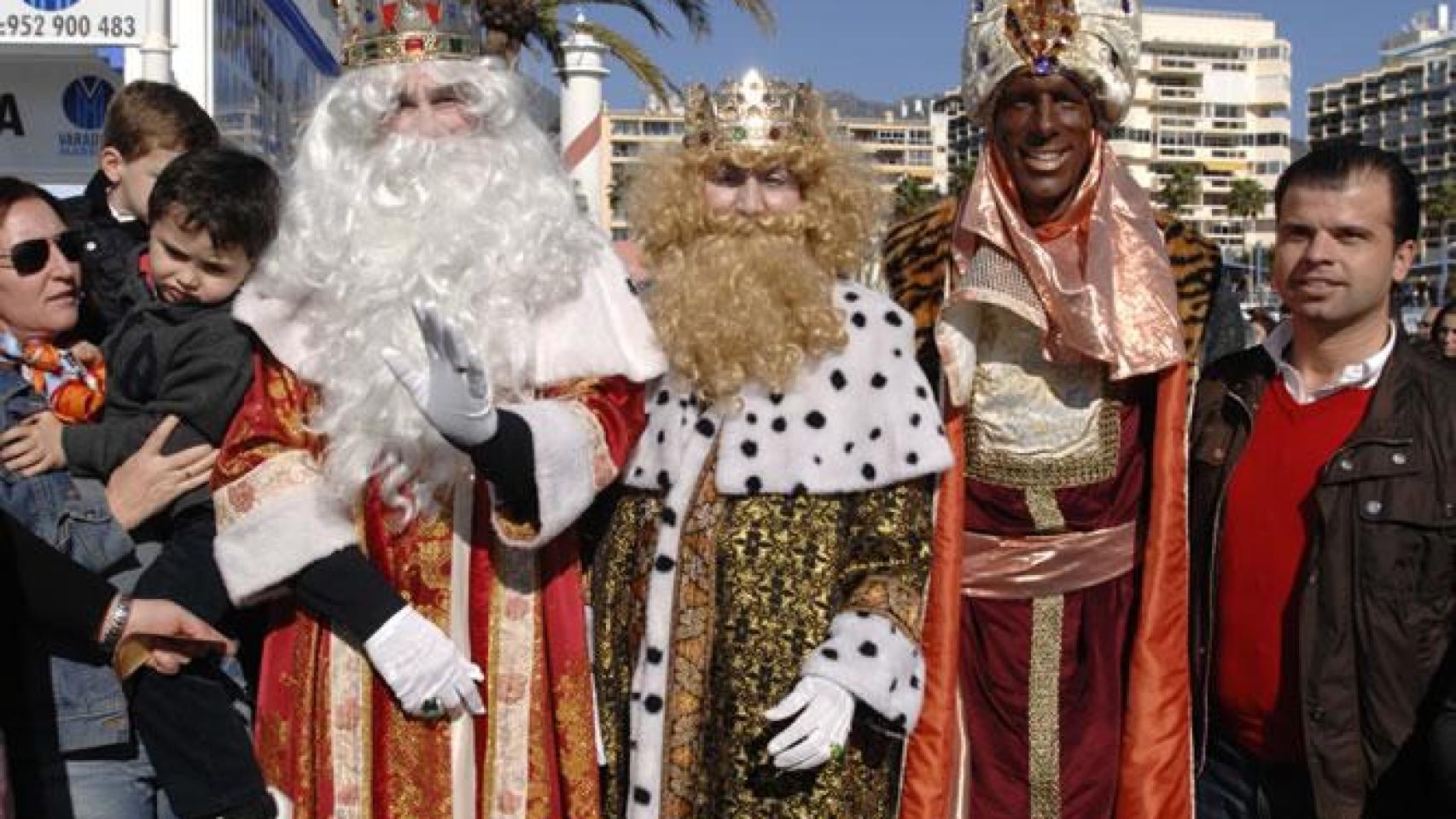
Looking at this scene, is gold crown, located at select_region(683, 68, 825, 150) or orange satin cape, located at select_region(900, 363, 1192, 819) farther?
orange satin cape, located at select_region(900, 363, 1192, 819)

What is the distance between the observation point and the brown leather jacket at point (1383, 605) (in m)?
2.83

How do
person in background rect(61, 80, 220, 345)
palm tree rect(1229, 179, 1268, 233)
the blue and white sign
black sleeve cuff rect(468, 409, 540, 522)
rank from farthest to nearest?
palm tree rect(1229, 179, 1268, 233), the blue and white sign, person in background rect(61, 80, 220, 345), black sleeve cuff rect(468, 409, 540, 522)

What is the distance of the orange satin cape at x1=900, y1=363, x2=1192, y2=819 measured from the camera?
10.7ft

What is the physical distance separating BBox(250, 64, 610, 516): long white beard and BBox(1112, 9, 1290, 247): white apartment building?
115 m

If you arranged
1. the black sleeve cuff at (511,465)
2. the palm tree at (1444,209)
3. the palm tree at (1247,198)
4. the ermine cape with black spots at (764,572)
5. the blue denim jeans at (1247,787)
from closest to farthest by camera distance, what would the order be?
1. the black sleeve cuff at (511,465)
2. the ermine cape with black spots at (764,572)
3. the blue denim jeans at (1247,787)
4. the palm tree at (1247,198)
5. the palm tree at (1444,209)

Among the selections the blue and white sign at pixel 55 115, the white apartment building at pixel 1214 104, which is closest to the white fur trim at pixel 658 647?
the blue and white sign at pixel 55 115

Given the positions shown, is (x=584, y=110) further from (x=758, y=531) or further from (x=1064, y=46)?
(x=758, y=531)

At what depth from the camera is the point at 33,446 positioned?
2.72 m

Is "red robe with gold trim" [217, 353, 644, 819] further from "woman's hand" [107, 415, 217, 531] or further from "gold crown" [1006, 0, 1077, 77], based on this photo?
"gold crown" [1006, 0, 1077, 77]

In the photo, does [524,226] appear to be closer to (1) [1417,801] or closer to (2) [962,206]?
(2) [962,206]

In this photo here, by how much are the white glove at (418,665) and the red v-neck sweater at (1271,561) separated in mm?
1645

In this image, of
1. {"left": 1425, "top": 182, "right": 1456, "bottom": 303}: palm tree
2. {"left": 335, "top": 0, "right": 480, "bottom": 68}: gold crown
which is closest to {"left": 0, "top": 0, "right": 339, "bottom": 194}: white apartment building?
{"left": 335, "top": 0, "right": 480, "bottom": 68}: gold crown

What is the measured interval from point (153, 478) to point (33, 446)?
0.23 metres

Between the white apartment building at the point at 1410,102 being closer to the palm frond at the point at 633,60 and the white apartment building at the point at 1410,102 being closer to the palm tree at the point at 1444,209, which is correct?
the palm tree at the point at 1444,209
